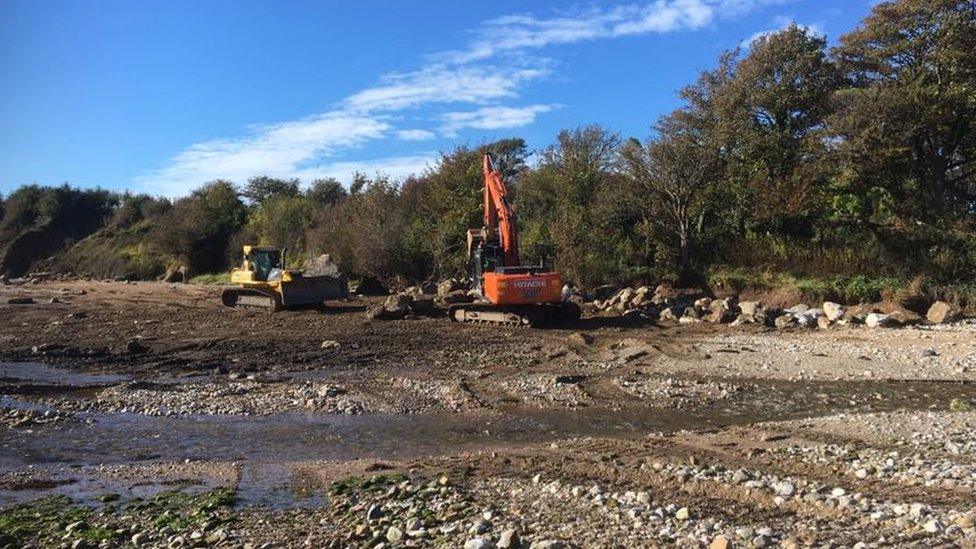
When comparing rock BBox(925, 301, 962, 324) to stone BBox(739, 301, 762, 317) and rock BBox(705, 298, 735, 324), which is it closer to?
stone BBox(739, 301, 762, 317)

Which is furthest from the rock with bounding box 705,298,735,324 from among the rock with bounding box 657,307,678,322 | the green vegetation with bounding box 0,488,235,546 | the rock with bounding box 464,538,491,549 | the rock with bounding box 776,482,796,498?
the rock with bounding box 464,538,491,549

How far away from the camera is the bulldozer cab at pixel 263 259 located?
2642 centimetres

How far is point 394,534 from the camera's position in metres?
5.78

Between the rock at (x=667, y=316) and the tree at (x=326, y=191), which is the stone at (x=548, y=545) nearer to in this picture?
the rock at (x=667, y=316)

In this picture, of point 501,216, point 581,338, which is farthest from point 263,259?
point 581,338

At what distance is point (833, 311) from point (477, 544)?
1796 centimetres

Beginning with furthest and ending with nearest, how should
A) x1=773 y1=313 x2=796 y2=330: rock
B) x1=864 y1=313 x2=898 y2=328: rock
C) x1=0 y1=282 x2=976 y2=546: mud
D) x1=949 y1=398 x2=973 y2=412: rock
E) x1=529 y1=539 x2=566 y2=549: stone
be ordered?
x1=773 y1=313 x2=796 y2=330: rock, x1=864 y1=313 x2=898 y2=328: rock, x1=949 y1=398 x2=973 y2=412: rock, x1=0 y1=282 x2=976 y2=546: mud, x1=529 y1=539 x2=566 y2=549: stone

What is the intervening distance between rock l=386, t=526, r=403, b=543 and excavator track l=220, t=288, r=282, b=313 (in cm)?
2008

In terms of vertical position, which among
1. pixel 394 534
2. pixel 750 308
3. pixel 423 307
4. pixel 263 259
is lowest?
pixel 394 534

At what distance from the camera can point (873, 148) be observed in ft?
79.7

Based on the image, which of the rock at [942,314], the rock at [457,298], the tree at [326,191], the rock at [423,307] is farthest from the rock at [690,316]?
the tree at [326,191]

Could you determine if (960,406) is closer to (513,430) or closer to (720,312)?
(513,430)

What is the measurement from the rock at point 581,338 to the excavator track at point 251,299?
36.9 feet

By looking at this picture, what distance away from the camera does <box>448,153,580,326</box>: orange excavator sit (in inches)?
795
